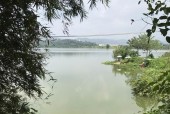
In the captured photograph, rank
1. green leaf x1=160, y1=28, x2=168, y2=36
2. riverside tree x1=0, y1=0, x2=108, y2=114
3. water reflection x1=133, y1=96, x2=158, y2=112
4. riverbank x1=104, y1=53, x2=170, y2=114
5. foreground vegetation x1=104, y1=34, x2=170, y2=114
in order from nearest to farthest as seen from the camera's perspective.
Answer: green leaf x1=160, y1=28, x2=168, y2=36, riverbank x1=104, y1=53, x2=170, y2=114, riverside tree x1=0, y1=0, x2=108, y2=114, foreground vegetation x1=104, y1=34, x2=170, y2=114, water reflection x1=133, y1=96, x2=158, y2=112

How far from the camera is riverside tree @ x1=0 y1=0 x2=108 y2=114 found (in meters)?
2.12

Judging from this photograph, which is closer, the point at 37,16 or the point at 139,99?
the point at 37,16

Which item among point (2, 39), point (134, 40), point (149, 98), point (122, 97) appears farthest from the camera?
point (134, 40)

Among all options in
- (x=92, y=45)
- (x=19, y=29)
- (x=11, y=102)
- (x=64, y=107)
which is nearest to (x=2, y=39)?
(x=19, y=29)

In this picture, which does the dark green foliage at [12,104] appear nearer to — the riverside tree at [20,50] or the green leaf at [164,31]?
the riverside tree at [20,50]

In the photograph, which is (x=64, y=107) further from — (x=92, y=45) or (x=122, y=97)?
(x=92, y=45)

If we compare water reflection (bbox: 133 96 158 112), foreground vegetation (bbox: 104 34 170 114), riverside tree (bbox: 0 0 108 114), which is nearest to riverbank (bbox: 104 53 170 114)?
foreground vegetation (bbox: 104 34 170 114)

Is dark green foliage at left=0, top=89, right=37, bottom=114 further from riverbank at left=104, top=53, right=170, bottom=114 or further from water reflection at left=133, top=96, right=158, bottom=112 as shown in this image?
water reflection at left=133, top=96, right=158, bottom=112

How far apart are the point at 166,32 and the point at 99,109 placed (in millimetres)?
10673

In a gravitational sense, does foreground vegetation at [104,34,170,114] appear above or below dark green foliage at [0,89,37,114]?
below

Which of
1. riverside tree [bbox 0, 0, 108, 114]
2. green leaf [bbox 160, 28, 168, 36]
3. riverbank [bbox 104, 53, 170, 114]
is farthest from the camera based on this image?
riverside tree [bbox 0, 0, 108, 114]

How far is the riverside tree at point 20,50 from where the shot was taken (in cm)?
212

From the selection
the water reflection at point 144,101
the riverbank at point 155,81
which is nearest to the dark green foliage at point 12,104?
the riverbank at point 155,81

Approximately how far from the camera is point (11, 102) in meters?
2.33
